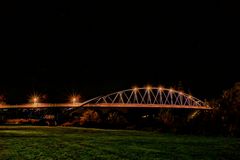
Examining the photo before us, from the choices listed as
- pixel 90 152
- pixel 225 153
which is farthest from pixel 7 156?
pixel 225 153

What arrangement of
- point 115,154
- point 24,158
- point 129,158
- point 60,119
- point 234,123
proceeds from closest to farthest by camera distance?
point 24,158 < point 129,158 < point 115,154 < point 234,123 < point 60,119

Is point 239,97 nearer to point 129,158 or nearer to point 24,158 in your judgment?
point 129,158

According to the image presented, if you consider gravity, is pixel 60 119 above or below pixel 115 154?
above

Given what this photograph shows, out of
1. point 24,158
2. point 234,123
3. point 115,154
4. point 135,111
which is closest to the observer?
point 24,158

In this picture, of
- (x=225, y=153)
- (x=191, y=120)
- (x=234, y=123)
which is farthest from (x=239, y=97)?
(x=225, y=153)

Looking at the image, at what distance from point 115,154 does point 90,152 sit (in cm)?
144

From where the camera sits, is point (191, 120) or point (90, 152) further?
point (191, 120)

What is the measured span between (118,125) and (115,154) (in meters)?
30.4

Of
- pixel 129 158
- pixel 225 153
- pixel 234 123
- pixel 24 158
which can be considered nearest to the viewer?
pixel 24 158

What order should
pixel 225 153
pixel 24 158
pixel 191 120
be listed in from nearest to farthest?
pixel 24 158
pixel 225 153
pixel 191 120

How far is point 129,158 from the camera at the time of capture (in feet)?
62.9

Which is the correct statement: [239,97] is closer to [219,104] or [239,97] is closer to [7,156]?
[219,104]

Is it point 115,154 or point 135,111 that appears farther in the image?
point 135,111

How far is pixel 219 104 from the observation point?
4325 centimetres
